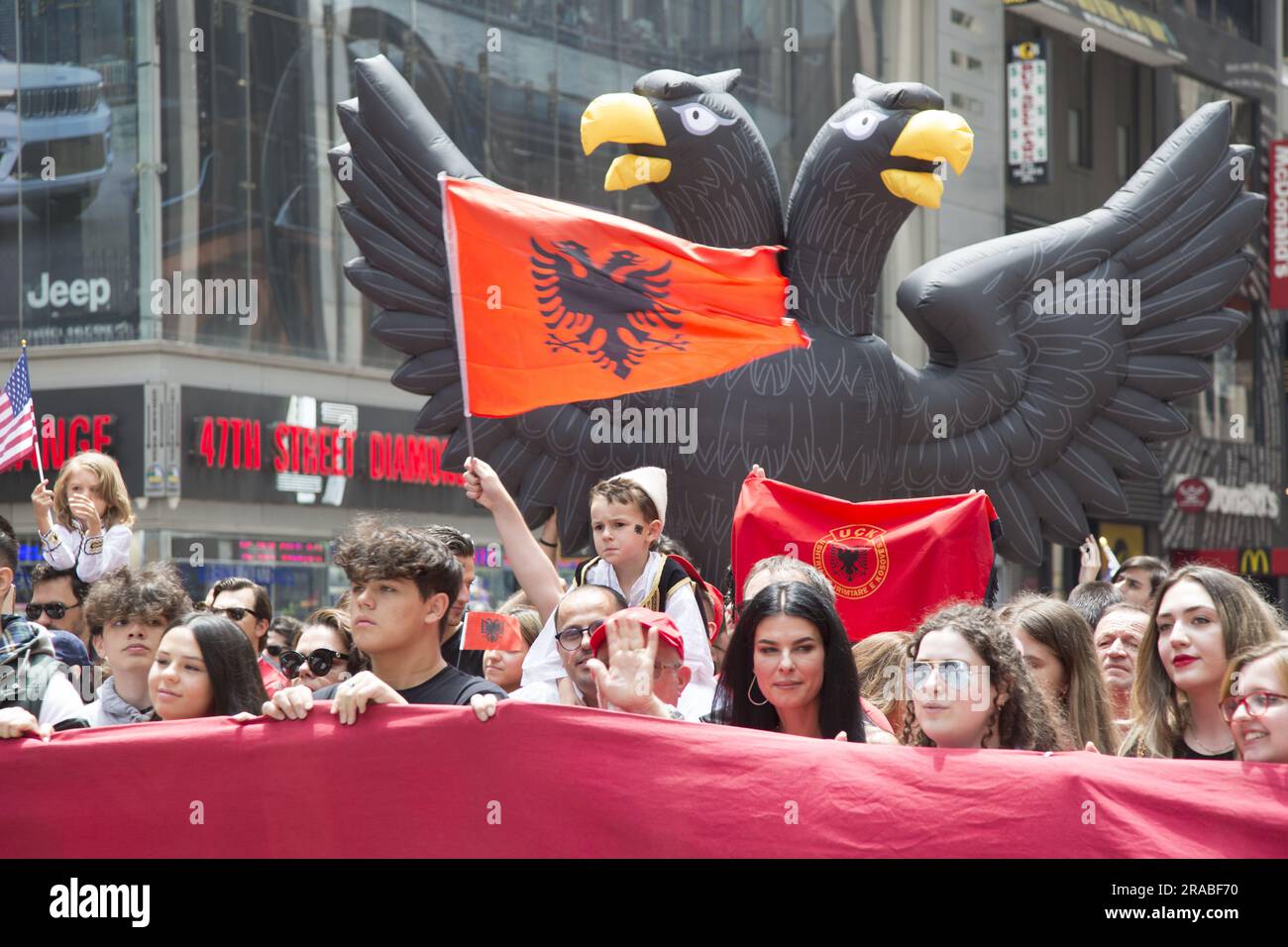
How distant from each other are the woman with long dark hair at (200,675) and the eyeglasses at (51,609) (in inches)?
122

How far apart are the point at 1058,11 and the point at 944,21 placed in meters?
1.89

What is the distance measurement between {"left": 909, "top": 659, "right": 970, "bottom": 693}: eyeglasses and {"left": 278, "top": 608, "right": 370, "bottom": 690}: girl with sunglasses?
1.90 m

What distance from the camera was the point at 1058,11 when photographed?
24.8 metres

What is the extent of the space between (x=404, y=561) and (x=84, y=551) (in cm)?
339

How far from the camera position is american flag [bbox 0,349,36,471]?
8.81 m

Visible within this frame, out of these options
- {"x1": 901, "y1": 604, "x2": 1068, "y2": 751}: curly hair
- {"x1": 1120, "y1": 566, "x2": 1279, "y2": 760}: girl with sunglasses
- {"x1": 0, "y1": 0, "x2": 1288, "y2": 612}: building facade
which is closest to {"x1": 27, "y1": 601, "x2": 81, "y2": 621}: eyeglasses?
{"x1": 901, "y1": 604, "x2": 1068, "y2": 751}: curly hair

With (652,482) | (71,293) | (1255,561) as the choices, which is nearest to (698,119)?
(652,482)

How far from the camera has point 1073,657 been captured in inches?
195

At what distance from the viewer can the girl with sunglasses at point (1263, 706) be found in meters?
3.69

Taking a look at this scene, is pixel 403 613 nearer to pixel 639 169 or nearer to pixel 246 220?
pixel 639 169

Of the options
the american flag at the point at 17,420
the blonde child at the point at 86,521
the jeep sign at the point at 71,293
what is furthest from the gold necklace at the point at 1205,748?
the jeep sign at the point at 71,293

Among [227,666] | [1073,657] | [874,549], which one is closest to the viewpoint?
[227,666]

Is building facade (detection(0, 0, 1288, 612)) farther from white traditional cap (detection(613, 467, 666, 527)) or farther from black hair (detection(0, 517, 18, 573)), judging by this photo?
black hair (detection(0, 517, 18, 573))
